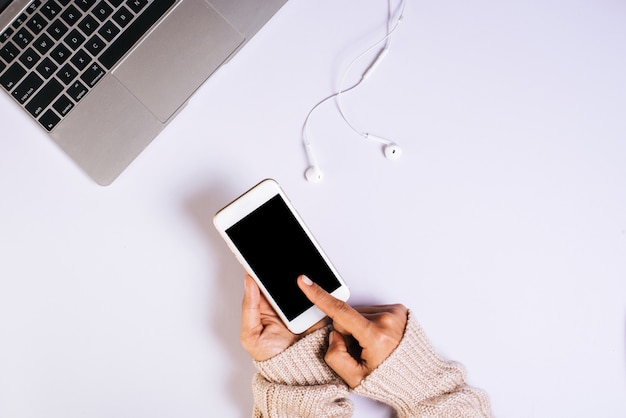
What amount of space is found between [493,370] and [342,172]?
36 centimetres

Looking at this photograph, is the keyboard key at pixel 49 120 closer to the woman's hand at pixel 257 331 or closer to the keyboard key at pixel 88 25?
the keyboard key at pixel 88 25

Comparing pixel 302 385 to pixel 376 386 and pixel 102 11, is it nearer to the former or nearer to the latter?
pixel 376 386

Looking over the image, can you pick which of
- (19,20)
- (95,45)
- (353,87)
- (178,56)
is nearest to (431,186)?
(353,87)

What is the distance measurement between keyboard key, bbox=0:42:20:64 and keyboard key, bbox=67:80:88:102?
0.09 metres

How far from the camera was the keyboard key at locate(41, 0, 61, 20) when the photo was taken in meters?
0.63

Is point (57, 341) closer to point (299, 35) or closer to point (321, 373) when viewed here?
point (321, 373)

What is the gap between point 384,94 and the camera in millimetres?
671

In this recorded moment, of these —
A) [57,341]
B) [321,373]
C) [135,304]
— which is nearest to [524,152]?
[321,373]

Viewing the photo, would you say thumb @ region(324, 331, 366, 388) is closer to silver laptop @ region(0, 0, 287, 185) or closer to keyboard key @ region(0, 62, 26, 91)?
silver laptop @ region(0, 0, 287, 185)

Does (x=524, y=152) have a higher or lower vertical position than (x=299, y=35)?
higher

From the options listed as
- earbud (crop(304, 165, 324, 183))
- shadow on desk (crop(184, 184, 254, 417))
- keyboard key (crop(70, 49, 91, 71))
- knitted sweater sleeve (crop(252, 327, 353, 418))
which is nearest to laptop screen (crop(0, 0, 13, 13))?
keyboard key (crop(70, 49, 91, 71))

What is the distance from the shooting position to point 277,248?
61 centimetres

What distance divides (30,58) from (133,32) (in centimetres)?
Answer: 14

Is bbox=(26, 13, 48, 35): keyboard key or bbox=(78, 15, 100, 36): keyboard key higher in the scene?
bbox=(78, 15, 100, 36): keyboard key
